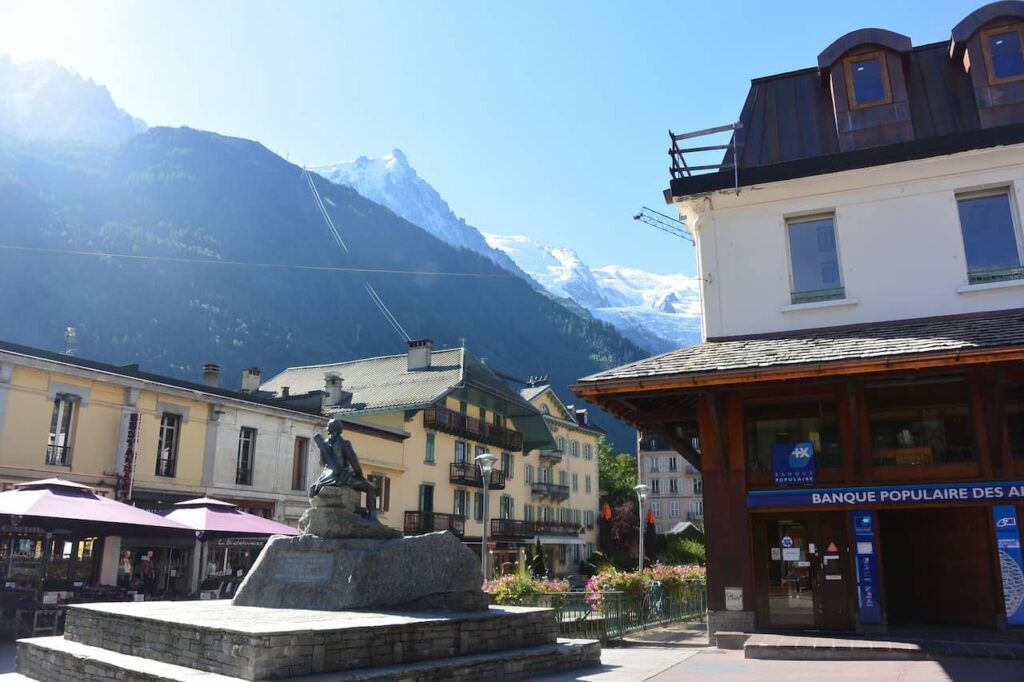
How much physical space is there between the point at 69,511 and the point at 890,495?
14559mm

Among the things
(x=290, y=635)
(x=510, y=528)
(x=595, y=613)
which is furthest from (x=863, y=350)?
(x=510, y=528)

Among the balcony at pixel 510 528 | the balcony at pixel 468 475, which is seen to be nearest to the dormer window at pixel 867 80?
the balcony at pixel 468 475

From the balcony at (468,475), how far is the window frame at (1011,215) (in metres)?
29.7

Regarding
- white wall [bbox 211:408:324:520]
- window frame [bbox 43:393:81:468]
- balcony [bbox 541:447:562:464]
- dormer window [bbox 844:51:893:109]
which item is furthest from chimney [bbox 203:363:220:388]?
dormer window [bbox 844:51:893:109]

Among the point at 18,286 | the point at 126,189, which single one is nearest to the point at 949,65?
the point at 18,286

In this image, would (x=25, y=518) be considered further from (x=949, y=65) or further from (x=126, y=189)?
(x=126, y=189)

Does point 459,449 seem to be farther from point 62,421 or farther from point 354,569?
point 354,569

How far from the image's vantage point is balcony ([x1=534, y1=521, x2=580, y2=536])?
51.4 meters

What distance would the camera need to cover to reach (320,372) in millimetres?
47719

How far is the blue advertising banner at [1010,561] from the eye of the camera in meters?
11.0

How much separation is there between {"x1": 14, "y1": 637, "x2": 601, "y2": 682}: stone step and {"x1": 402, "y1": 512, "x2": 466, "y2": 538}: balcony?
85.2 feet

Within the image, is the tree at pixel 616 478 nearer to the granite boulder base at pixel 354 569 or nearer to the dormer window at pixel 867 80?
the dormer window at pixel 867 80

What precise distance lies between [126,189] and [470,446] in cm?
13131

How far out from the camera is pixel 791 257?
14.2 meters
